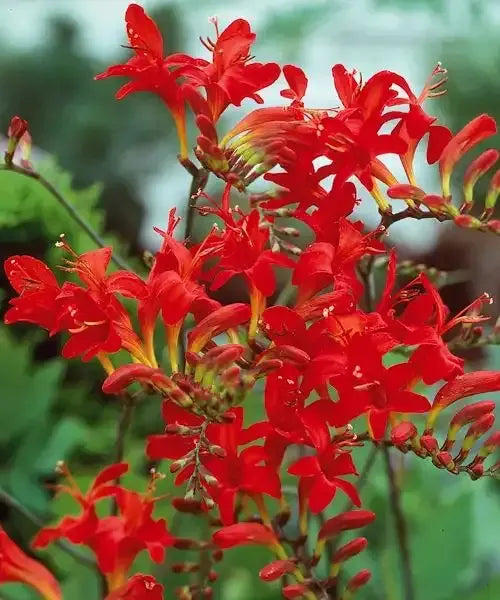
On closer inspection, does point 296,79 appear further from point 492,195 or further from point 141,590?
point 141,590

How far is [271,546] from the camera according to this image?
1.42 feet

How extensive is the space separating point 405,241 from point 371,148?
0.67 metres

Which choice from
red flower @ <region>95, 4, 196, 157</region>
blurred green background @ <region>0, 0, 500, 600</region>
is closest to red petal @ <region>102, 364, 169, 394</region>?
red flower @ <region>95, 4, 196, 157</region>

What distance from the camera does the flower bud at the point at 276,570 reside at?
390mm

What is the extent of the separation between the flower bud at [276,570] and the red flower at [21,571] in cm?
12

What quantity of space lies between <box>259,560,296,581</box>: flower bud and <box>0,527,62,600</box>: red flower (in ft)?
0.39

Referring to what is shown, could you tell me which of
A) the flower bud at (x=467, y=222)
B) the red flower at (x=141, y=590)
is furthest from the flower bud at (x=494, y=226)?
the red flower at (x=141, y=590)

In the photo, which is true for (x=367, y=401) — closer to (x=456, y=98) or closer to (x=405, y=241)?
(x=405, y=241)

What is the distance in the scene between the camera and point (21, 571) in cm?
44

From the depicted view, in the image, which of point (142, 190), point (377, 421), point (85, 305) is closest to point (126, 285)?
point (85, 305)

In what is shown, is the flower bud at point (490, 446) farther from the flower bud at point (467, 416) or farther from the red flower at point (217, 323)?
the red flower at point (217, 323)

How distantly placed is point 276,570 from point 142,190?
2.41 feet

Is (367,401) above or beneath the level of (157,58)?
beneath

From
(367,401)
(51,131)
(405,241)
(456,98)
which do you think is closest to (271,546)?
(367,401)
